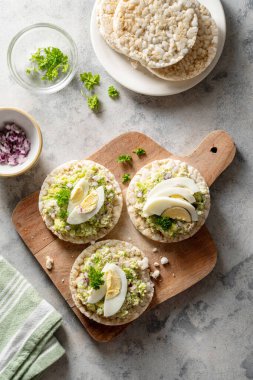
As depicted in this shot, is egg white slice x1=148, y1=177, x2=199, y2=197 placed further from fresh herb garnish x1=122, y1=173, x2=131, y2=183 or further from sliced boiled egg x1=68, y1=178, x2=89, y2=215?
sliced boiled egg x1=68, y1=178, x2=89, y2=215

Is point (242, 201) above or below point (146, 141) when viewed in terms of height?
below

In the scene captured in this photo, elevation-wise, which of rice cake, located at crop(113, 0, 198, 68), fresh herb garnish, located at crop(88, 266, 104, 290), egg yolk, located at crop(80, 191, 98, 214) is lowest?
fresh herb garnish, located at crop(88, 266, 104, 290)

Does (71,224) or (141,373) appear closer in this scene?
(71,224)

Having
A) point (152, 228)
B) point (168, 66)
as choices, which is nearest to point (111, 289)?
point (152, 228)

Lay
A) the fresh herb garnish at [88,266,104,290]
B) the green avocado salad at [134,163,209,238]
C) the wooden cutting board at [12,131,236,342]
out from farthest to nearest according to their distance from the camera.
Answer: the wooden cutting board at [12,131,236,342]
the green avocado salad at [134,163,209,238]
the fresh herb garnish at [88,266,104,290]

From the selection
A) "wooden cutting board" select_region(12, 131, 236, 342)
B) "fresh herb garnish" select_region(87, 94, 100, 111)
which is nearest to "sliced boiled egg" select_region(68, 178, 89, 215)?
"wooden cutting board" select_region(12, 131, 236, 342)

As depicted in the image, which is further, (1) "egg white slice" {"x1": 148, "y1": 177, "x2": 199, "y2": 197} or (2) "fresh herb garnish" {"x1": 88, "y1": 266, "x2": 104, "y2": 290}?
(1) "egg white slice" {"x1": 148, "y1": 177, "x2": 199, "y2": 197}

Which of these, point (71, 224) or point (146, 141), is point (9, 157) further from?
point (146, 141)
